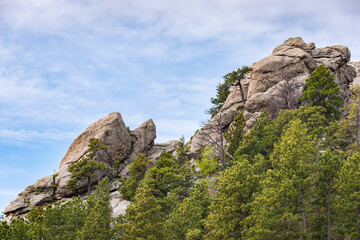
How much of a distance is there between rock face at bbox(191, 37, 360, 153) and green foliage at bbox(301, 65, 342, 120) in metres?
4.89

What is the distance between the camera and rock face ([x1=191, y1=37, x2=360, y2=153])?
191ft

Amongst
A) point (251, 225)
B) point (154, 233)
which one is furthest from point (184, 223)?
point (251, 225)

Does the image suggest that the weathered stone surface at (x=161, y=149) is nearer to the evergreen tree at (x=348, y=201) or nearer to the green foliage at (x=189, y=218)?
the green foliage at (x=189, y=218)

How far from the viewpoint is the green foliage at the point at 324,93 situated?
49644 mm

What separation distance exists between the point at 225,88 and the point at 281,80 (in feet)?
49.2

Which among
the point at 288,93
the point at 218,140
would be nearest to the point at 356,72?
the point at 288,93

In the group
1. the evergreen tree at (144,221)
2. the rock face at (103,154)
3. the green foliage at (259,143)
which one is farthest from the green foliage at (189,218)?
the rock face at (103,154)

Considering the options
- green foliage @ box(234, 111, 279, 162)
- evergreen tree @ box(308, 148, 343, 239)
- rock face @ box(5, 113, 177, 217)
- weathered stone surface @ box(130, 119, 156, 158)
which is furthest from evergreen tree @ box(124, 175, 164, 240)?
weathered stone surface @ box(130, 119, 156, 158)

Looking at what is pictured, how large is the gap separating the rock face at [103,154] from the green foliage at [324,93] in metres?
35.2

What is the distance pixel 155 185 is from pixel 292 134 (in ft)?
67.0

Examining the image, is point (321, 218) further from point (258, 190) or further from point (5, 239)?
point (5, 239)

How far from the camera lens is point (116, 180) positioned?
203 feet

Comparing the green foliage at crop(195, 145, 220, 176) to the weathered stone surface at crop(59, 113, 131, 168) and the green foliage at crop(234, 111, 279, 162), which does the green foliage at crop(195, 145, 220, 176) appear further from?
the weathered stone surface at crop(59, 113, 131, 168)

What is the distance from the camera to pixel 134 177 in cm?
5000
